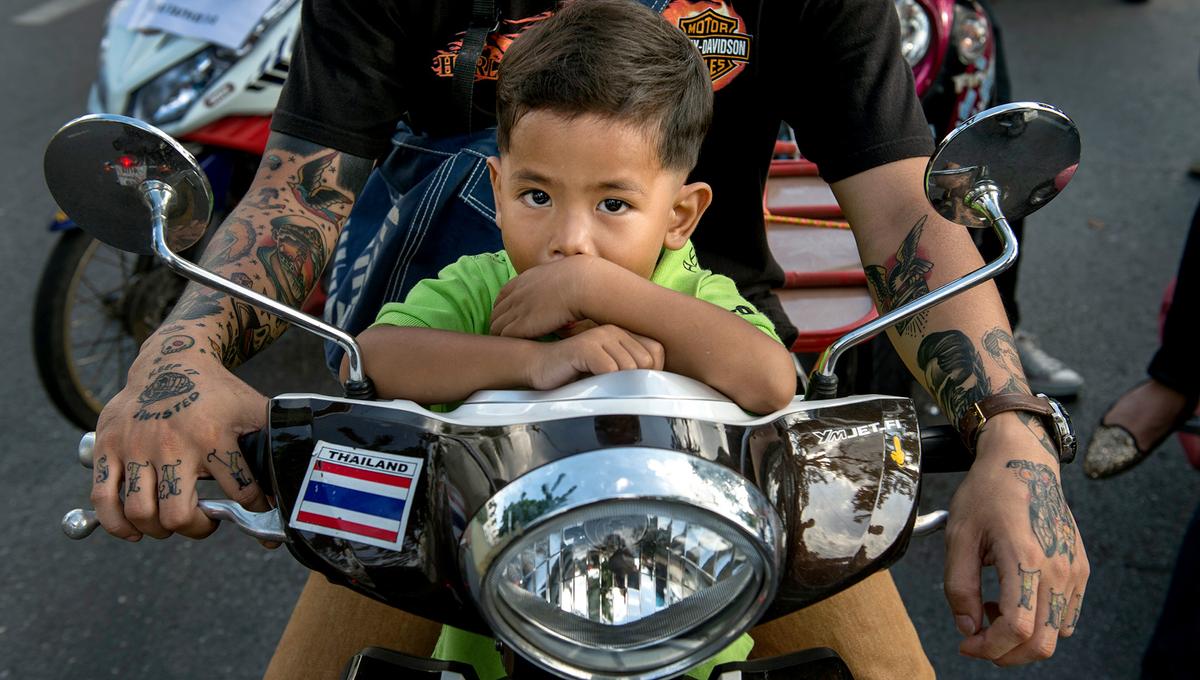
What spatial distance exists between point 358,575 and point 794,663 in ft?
1.47

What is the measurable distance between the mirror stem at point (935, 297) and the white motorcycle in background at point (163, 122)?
80.3 inches

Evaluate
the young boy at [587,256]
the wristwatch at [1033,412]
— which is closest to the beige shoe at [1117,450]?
the wristwatch at [1033,412]

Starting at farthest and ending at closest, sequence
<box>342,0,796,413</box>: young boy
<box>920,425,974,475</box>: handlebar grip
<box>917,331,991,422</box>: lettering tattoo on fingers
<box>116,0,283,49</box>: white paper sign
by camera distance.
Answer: <box>116,0,283,49</box>: white paper sign < <box>917,331,991,422</box>: lettering tattoo on fingers < <box>920,425,974,475</box>: handlebar grip < <box>342,0,796,413</box>: young boy

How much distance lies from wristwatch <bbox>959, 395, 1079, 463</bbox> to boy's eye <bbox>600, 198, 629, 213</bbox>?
45 cm

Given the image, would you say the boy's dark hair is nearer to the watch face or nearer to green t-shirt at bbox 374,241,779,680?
green t-shirt at bbox 374,241,779,680

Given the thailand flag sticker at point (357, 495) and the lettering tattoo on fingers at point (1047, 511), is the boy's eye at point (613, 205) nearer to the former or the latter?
the thailand flag sticker at point (357, 495)

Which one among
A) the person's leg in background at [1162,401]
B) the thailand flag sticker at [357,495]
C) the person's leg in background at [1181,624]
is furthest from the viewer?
the person's leg in background at [1162,401]

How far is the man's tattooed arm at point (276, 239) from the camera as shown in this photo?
1424 millimetres

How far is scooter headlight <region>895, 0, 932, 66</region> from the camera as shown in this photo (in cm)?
262

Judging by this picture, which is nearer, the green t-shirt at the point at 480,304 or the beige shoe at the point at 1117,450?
the green t-shirt at the point at 480,304

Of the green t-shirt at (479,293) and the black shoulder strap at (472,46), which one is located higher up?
the black shoulder strap at (472,46)

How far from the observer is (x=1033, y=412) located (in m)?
1.18

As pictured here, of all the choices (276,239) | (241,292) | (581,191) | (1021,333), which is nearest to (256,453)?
(241,292)

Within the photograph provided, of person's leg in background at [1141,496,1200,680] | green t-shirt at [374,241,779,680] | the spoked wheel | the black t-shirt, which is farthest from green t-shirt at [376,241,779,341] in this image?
the spoked wheel
